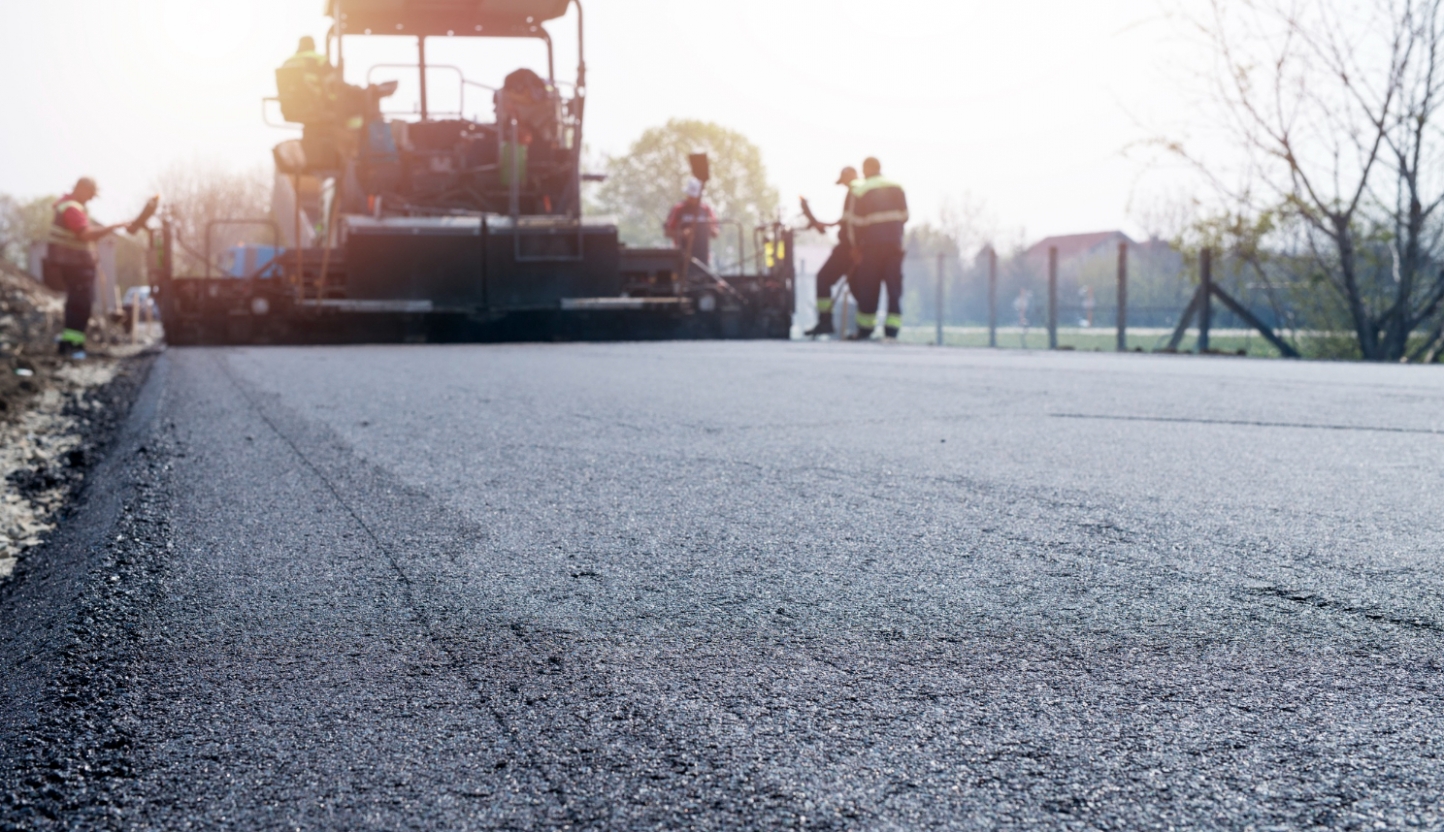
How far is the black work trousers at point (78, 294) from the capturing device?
488 inches

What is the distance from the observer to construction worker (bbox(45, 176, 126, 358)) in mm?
12359

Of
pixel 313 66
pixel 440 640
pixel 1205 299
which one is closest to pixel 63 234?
pixel 313 66

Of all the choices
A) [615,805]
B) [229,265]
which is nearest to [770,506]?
[615,805]

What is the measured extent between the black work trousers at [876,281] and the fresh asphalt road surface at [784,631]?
9846 mm

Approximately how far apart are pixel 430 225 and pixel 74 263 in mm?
3343

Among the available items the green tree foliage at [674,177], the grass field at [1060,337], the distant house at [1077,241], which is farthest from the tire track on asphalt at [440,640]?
the distant house at [1077,241]

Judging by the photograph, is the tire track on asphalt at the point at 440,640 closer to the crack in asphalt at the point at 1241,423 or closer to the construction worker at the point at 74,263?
the crack in asphalt at the point at 1241,423

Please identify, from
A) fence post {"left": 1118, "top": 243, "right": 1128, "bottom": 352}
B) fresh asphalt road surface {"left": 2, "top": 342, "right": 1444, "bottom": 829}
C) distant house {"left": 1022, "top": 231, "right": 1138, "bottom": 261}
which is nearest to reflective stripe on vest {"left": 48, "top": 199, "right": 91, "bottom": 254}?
fresh asphalt road surface {"left": 2, "top": 342, "right": 1444, "bottom": 829}

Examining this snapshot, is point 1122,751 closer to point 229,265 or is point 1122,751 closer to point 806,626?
point 806,626

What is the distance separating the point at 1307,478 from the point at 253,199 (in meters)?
57.6

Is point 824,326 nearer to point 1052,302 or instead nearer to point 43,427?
point 1052,302

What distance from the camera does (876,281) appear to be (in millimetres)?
14953

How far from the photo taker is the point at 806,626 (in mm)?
2305

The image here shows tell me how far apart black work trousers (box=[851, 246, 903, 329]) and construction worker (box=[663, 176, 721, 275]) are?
1.95 metres
